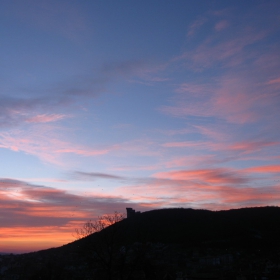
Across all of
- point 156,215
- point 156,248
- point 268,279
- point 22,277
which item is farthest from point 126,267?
point 156,215

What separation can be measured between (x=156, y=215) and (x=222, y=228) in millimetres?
22570

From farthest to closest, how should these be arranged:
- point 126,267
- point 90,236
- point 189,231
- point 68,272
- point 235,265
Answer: point 189,231, point 235,265, point 68,272, point 90,236, point 126,267

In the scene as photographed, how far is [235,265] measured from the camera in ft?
220

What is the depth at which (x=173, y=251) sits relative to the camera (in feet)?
266

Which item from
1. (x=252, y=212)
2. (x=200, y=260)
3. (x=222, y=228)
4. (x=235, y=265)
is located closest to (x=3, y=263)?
(x=200, y=260)

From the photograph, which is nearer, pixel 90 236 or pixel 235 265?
pixel 90 236

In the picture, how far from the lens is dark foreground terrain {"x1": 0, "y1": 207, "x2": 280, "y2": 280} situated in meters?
42.8

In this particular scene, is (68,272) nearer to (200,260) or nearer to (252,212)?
(200,260)

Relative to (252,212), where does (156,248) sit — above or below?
below

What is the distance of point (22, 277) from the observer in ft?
212

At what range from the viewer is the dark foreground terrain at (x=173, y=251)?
42750 millimetres

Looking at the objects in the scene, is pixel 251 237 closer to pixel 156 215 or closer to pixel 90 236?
pixel 156 215

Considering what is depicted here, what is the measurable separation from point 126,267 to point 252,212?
87256 millimetres

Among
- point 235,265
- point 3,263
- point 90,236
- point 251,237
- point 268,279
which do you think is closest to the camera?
point 90,236
